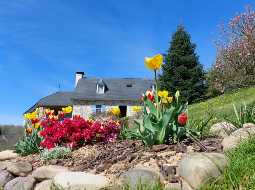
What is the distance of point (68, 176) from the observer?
6.39 m

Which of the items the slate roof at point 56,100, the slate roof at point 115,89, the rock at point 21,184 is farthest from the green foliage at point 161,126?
the slate roof at point 56,100

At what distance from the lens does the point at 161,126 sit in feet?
23.6

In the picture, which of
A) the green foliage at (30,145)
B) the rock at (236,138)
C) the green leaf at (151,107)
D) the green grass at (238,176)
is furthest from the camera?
the green foliage at (30,145)

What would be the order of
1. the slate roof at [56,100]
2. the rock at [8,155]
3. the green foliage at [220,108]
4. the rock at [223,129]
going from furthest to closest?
the slate roof at [56,100] → the green foliage at [220,108] → the rock at [8,155] → the rock at [223,129]

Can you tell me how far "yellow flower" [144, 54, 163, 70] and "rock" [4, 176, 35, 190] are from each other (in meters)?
2.37

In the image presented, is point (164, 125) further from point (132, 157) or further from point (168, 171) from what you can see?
point (168, 171)

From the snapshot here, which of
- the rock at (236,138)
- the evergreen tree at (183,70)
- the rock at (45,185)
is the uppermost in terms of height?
the evergreen tree at (183,70)

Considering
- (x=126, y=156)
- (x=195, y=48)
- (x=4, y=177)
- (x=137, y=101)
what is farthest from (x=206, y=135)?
(x=137, y=101)

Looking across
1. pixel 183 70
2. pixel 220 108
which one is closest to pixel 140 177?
pixel 220 108

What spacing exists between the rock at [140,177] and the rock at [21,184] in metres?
1.70

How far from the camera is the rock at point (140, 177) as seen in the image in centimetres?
595

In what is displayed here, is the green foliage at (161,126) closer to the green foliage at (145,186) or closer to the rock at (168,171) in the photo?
the rock at (168,171)

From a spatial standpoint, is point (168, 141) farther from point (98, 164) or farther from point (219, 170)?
point (219, 170)

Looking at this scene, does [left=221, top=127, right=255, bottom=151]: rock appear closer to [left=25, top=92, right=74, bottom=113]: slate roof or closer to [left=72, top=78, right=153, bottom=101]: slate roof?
[left=72, top=78, right=153, bottom=101]: slate roof
